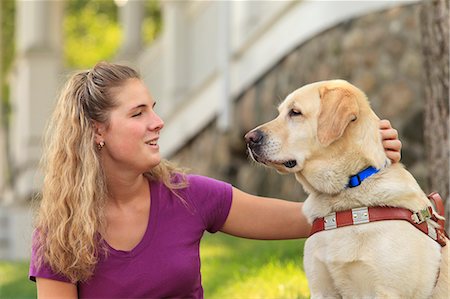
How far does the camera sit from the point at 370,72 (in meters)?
8.41

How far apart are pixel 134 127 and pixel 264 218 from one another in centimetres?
73

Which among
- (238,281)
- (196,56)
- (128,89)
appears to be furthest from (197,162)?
(128,89)

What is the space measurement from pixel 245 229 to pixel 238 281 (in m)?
1.81

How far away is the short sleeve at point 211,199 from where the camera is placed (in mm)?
4105

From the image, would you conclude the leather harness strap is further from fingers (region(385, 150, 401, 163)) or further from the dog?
fingers (region(385, 150, 401, 163))

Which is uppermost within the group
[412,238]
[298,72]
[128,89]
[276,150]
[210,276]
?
[298,72]

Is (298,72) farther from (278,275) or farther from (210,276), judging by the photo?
(278,275)

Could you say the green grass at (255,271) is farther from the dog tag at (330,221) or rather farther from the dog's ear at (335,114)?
the dog's ear at (335,114)

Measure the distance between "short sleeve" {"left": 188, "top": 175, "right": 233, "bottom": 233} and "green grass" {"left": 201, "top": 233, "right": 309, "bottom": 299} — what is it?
97 cm

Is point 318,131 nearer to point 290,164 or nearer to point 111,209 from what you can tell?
point 290,164

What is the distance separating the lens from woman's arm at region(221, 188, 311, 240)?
13.4 ft

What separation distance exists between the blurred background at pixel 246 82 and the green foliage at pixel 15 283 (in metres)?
0.02

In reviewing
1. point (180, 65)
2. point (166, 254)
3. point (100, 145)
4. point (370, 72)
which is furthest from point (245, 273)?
point (180, 65)

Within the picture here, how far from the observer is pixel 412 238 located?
342cm
